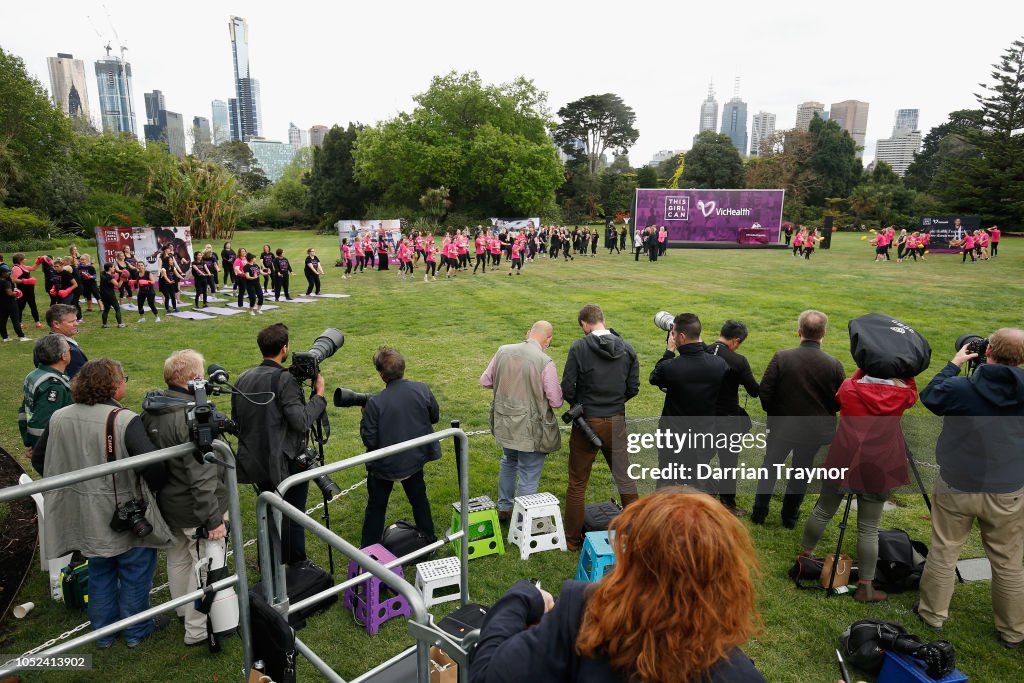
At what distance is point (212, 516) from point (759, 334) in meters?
10.8

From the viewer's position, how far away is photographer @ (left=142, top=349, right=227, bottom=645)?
3609 mm

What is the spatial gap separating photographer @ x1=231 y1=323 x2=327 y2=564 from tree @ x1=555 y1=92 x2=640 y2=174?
67.3 metres

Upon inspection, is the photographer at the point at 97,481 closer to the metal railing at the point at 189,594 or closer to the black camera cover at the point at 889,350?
the metal railing at the point at 189,594

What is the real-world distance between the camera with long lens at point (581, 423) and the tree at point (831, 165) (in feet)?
195

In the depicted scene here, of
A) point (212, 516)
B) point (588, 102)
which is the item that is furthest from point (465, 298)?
point (588, 102)

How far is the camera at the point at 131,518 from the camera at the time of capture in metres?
3.44

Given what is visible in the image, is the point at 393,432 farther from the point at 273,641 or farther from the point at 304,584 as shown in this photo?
the point at 273,641

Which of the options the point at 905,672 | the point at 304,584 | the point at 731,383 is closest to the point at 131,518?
the point at 304,584

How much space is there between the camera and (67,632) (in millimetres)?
3852

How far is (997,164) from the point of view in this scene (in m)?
40.8

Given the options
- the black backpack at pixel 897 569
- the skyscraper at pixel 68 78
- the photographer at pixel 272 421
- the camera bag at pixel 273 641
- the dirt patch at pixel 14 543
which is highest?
the skyscraper at pixel 68 78

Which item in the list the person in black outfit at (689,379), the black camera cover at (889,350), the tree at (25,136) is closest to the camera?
the black camera cover at (889,350)

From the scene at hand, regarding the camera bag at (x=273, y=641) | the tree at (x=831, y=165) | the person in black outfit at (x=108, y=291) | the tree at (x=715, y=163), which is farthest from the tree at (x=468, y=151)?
the camera bag at (x=273, y=641)

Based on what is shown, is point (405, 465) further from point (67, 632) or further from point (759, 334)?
point (759, 334)
